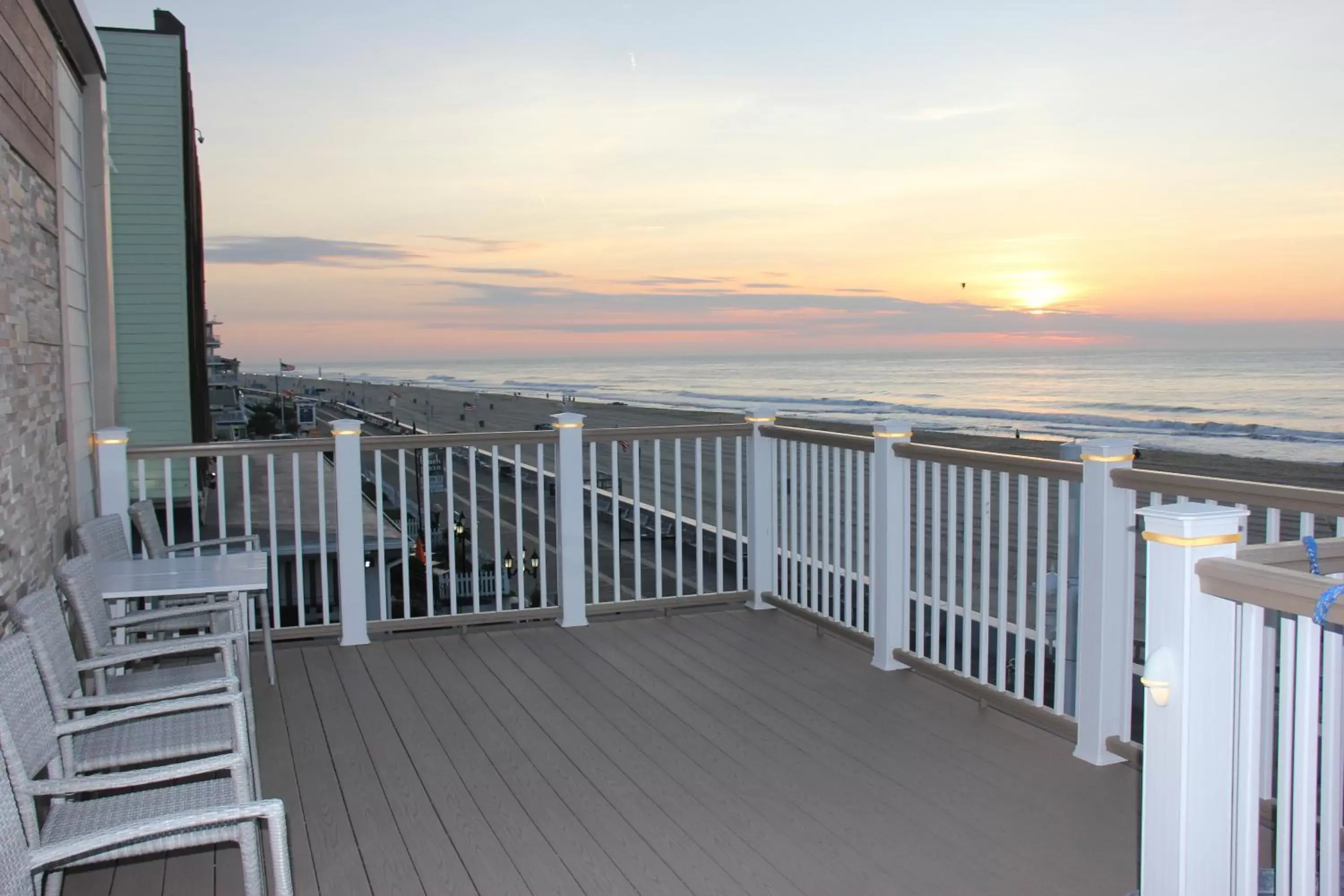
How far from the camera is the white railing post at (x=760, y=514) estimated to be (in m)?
5.62

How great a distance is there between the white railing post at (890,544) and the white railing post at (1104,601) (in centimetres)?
101

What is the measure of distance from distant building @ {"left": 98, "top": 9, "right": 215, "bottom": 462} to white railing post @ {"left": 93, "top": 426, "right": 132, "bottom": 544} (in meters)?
6.37

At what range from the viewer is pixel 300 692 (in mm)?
4430

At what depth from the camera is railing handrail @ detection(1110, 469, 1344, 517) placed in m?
2.60

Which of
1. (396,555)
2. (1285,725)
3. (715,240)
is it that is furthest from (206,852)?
(715,240)

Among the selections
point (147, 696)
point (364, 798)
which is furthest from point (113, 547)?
point (147, 696)

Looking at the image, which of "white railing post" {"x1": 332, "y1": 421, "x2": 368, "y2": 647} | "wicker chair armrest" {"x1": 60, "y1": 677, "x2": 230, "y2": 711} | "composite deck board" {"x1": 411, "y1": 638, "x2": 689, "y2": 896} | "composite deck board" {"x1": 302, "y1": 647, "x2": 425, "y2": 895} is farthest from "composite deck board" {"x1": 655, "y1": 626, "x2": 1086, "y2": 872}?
"wicker chair armrest" {"x1": 60, "y1": 677, "x2": 230, "y2": 711}

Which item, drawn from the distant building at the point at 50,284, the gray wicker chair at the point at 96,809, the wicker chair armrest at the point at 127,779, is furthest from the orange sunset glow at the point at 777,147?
the wicker chair armrest at the point at 127,779

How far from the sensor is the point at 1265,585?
5.65ft

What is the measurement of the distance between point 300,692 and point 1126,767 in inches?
132

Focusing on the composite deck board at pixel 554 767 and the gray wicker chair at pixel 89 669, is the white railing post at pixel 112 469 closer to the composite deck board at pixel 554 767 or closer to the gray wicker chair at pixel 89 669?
the composite deck board at pixel 554 767

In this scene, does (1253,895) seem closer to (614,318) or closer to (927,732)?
(927,732)

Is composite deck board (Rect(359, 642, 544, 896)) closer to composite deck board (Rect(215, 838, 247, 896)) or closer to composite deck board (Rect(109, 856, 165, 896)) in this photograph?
composite deck board (Rect(215, 838, 247, 896))

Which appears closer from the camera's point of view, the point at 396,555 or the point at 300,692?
the point at 300,692
